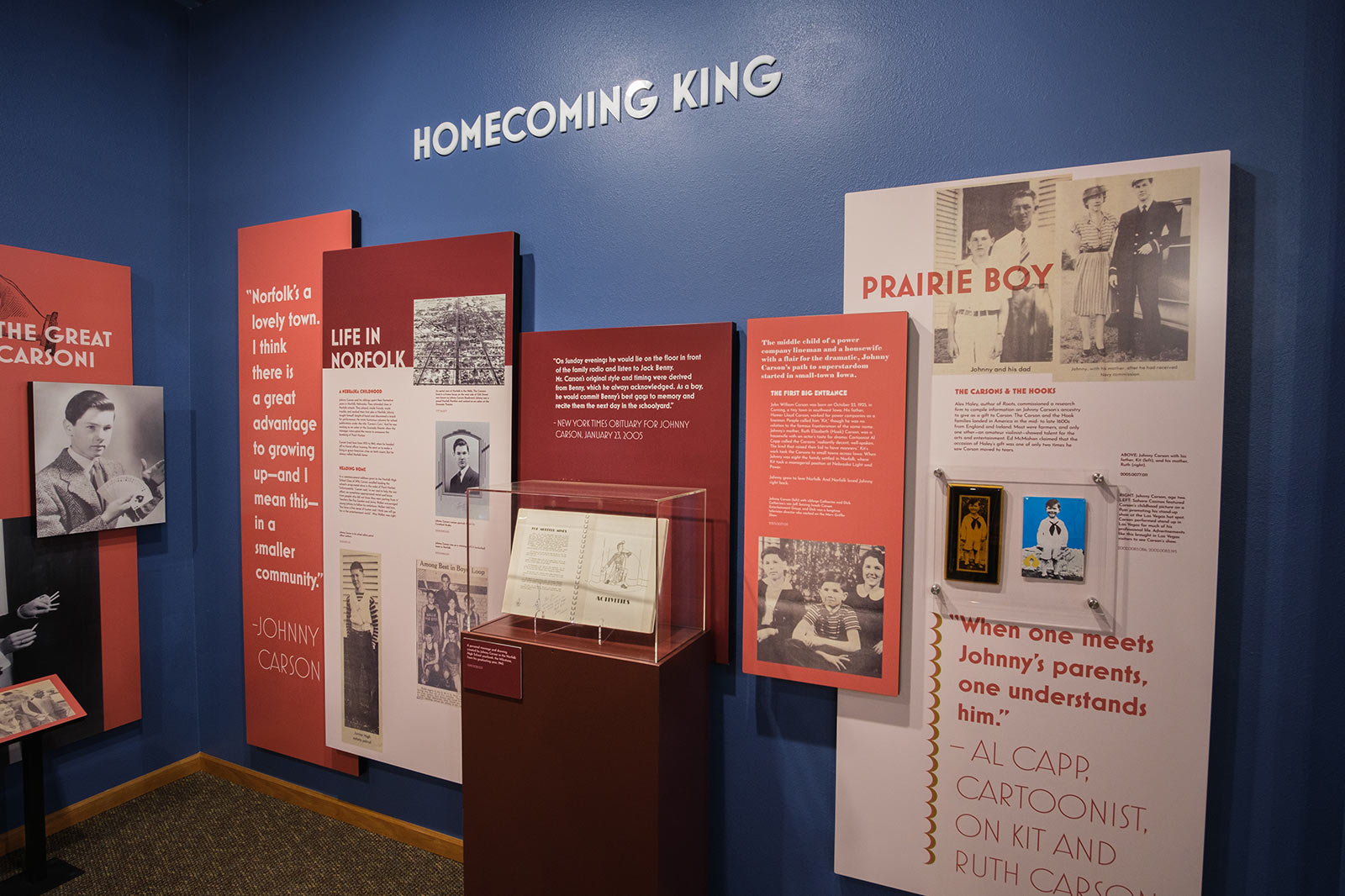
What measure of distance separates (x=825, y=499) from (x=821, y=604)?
31cm

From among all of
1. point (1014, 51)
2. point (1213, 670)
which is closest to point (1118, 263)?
point (1014, 51)

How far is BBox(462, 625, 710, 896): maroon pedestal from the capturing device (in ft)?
5.91

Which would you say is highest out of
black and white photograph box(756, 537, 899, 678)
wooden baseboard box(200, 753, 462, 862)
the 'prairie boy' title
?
the 'prairie boy' title

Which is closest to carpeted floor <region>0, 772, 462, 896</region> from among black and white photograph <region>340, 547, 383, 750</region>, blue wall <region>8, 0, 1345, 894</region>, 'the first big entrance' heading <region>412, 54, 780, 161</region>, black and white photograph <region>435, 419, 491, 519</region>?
blue wall <region>8, 0, 1345, 894</region>

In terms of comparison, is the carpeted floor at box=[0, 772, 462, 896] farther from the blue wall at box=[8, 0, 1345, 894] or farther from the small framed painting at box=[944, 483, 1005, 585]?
the small framed painting at box=[944, 483, 1005, 585]

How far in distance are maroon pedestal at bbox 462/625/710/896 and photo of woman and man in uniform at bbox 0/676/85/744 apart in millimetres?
1603

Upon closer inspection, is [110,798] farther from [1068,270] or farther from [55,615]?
[1068,270]

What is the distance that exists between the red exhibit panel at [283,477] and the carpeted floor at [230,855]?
10.3 inches

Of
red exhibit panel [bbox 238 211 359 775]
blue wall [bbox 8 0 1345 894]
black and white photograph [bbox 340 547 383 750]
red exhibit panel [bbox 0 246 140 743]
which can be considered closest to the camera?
blue wall [bbox 8 0 1345 894]

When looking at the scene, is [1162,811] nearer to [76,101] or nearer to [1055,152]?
[1055,152]

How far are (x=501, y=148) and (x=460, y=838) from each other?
2.55 meters

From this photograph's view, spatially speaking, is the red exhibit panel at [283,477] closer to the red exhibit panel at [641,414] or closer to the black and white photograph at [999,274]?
the red exhibit panel at [641,414]

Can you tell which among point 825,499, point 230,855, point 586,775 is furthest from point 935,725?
point 230,855

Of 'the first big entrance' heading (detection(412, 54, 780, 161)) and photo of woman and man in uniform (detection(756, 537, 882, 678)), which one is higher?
'the first big entrance' heading (detection(412, 54, 780, 161))
